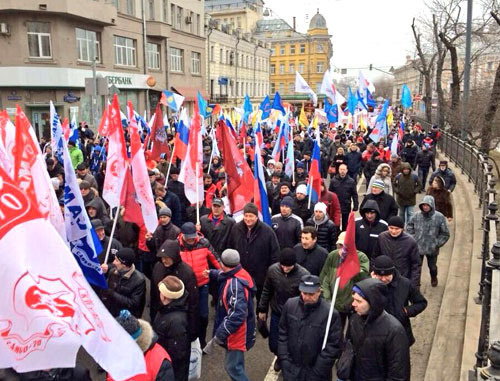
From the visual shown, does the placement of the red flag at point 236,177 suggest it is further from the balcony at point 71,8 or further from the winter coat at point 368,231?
the balcony at point 71,8

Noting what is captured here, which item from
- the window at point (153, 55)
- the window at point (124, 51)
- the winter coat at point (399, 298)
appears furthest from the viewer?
the window at point (153, 55)

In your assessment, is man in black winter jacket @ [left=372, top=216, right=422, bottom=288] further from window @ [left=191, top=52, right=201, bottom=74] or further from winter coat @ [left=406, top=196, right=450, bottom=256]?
window @ [left=191, top=52, right=201, bottom=74]

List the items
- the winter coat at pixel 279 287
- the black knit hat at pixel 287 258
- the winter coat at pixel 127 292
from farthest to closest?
the winter coat at pixel 127 292
the winter coat at pixel 279 287
the black knit hat at pixel 287 258

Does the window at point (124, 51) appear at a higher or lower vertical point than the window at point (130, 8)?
lower

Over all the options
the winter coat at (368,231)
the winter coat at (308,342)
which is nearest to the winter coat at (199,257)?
the winter coat at (308,342)

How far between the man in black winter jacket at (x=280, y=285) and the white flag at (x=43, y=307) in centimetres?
208

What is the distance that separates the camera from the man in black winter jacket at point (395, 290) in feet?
14.3

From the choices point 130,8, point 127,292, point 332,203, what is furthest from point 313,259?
point 130,8

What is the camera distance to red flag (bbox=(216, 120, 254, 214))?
7258mm

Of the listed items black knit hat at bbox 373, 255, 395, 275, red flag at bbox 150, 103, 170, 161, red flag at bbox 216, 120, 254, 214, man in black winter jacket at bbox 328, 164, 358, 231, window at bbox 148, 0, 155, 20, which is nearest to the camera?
black knit hat at bbox 373, 255, 395, 275

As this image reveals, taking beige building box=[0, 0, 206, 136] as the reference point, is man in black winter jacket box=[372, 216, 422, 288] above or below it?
below

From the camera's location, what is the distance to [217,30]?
4903cm

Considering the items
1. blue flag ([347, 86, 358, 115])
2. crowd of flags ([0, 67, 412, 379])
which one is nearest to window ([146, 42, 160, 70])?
blue flag ([347, 86, 358, 115])

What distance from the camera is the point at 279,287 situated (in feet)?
16.0
